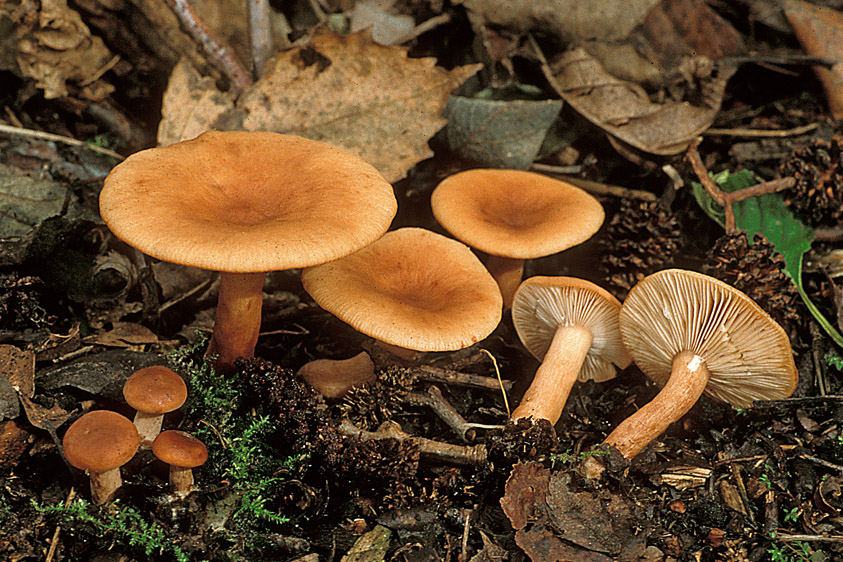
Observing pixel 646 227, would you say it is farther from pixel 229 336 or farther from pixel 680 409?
pixel 229 336

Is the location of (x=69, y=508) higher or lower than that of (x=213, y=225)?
lower

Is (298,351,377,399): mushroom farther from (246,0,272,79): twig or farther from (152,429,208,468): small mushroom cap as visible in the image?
(246,0,272,79): twig

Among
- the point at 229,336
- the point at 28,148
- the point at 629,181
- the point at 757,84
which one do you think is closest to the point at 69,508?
the point at 229,336

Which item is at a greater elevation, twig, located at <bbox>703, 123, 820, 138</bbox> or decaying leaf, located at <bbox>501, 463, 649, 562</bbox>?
twig, located at <bbox>703, 123, 820, 138</bbox>

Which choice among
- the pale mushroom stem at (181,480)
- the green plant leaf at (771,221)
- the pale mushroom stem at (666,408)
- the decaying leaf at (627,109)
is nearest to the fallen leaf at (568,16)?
the decaying leaf at (627,109)

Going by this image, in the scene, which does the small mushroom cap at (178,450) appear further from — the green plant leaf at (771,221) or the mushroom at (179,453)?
the green plant leaf at (771,221)

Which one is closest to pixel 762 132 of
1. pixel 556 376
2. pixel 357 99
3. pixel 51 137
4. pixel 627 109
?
pixel 627 109

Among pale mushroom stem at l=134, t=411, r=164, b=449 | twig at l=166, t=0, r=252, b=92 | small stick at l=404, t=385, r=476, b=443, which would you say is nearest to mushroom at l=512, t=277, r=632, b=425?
small stick at l=404, t=385, r=476, b=443
